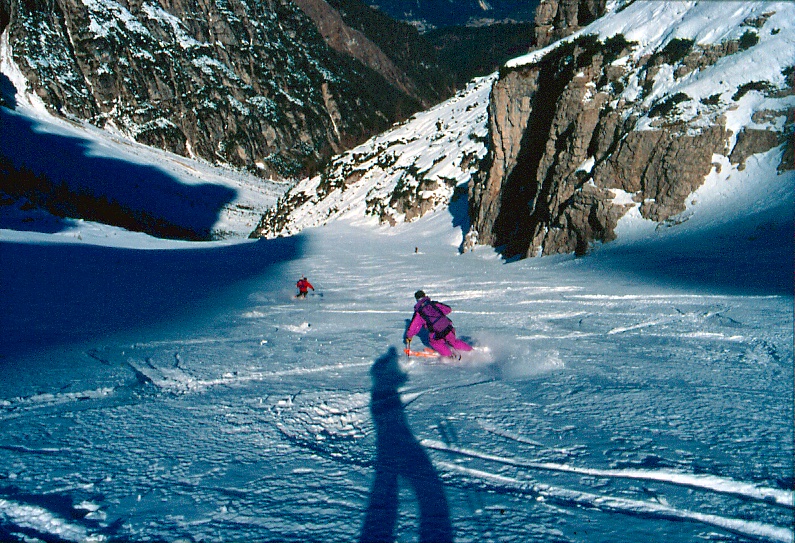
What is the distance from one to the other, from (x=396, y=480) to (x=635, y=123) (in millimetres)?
17728

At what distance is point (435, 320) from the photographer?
704cm

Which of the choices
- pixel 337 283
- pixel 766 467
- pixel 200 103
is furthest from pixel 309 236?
pixel 200 103

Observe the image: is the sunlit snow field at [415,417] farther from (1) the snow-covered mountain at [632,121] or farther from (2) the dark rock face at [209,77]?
(2) the dark rock face at [209,77]

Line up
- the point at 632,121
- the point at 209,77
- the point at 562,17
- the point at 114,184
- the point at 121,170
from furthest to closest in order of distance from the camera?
the point at 209,77 < the point at 121,170 < the point at 114,184 < the point at 562,17 < the point at 632,121

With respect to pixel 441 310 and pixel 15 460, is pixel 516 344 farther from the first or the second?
pixel 15 460

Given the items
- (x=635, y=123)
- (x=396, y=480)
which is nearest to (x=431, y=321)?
(x=396, y=480)

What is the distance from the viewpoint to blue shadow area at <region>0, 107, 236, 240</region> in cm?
6956

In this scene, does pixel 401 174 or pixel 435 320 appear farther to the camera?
pixel 401 174

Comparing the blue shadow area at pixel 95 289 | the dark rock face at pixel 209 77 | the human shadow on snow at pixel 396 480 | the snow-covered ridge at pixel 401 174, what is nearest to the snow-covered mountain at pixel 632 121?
the snow-covered ridge at pixel 401 174

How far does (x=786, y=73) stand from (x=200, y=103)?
460 ft

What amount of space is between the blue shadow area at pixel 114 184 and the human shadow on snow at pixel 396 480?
2603 inches

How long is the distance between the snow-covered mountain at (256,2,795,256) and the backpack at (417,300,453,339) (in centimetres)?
1133

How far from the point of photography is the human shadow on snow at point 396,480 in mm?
2787

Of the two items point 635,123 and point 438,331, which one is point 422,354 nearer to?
point 438,331
